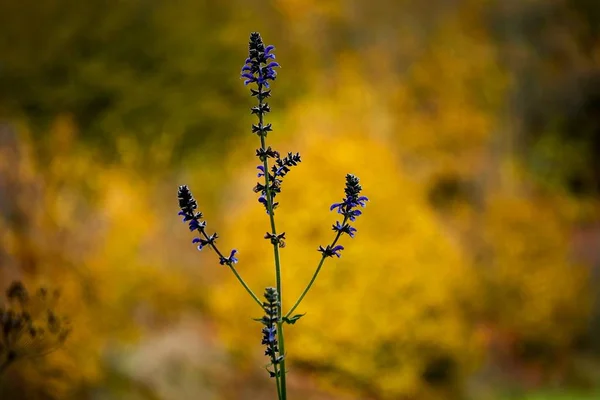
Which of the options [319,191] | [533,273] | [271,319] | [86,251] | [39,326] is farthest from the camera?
[533,273]

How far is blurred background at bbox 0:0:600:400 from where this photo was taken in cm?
220

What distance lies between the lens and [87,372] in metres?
2.16

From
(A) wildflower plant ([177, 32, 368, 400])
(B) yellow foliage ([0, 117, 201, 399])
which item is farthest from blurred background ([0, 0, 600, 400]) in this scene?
(A) wildflower plant ([177, 32, 368, 400])

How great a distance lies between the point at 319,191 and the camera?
99.0 inches

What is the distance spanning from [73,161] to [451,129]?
163 cm

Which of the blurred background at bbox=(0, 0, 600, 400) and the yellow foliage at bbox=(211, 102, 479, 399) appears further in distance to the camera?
the yellow foliage at bbox=(211, 102, 479, 399)

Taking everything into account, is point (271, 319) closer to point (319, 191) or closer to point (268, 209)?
point (268, 209)

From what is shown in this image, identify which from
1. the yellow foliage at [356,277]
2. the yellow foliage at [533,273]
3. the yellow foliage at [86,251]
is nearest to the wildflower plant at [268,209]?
the yellow foliage at [86,251]

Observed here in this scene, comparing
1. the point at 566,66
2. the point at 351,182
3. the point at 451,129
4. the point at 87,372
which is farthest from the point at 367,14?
the point at 351,182

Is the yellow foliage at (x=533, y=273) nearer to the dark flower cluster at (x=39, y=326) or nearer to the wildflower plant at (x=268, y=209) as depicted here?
the dark flower cluster at (x=39, y=326)

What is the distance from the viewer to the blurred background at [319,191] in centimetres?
220

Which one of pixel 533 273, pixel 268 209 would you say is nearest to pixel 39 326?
pixel 268 209

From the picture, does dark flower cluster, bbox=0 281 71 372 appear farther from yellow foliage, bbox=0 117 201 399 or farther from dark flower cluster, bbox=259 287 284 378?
dark flower cluster, bbox=259 287 284 378

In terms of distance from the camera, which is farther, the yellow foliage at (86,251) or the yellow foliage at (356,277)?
the yellow foliage at (356,277)
